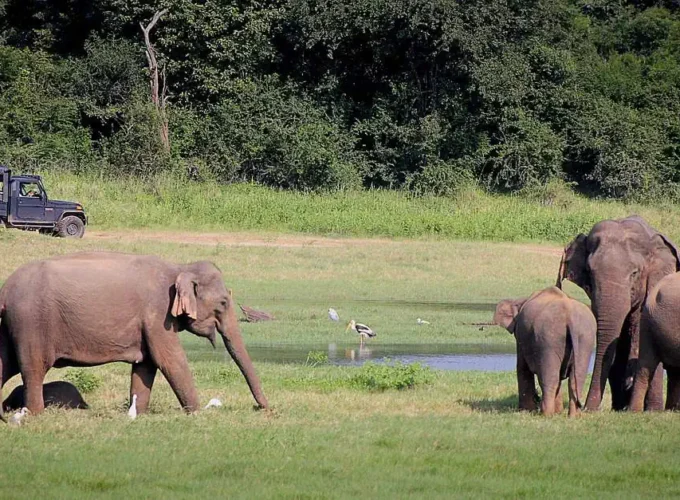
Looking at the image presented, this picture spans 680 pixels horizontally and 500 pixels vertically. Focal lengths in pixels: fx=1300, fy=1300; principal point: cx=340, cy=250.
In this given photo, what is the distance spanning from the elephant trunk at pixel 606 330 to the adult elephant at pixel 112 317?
12.4 feet

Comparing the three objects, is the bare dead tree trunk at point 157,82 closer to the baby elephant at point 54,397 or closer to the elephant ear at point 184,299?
the baby elephant at point 54,397

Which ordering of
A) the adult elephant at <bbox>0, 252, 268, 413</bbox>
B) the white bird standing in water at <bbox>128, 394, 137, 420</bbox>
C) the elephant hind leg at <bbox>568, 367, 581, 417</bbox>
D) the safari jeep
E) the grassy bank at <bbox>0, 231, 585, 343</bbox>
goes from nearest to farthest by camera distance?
the white bird standing in water at <bbox>128, 394, 137, 420</bbox> < the adult elephant at <bbox>0, 252, 268, 413</bbox> < the elephant hind leg at <bbox>568, 367, 581, 417</bbox> < the grassy bank at <bbox>0, 231, 585, 343</bbox> < the safari jeep

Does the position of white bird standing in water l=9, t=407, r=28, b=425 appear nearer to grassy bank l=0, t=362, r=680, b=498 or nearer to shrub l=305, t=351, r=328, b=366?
grassy bank l=0, t=362, r=680, b=498

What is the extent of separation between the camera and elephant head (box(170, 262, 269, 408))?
1362 centimetres

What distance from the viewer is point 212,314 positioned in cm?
1376

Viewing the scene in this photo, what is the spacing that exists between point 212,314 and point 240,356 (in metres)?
0.53

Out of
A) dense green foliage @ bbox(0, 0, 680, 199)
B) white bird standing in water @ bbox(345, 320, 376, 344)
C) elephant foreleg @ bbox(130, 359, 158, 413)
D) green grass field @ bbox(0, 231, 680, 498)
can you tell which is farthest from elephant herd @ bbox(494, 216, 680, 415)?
dense green foliage @ bbox(0, 0, 680, 199)

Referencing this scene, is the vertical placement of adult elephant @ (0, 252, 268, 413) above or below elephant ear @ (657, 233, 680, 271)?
below

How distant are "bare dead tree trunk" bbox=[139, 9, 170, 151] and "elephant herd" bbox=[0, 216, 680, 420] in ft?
105

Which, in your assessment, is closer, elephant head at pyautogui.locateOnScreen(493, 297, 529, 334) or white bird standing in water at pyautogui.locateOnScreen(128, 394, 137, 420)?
white bird standing in water at pyautogui.locateOnScreen(128, 394, 137, 420)

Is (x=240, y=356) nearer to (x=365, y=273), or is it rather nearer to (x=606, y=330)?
(x=606, y=330)

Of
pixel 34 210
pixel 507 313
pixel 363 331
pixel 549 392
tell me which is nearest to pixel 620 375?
pixel 507 313

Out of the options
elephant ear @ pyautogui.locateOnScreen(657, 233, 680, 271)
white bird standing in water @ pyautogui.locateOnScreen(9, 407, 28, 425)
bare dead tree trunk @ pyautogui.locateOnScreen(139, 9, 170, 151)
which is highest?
bare dead tree trunk @ pyautogui.locateOnScreen(139, 9, 170, 151)

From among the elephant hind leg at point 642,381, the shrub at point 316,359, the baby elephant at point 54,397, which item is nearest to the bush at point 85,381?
the baby elephant at point 54,397
